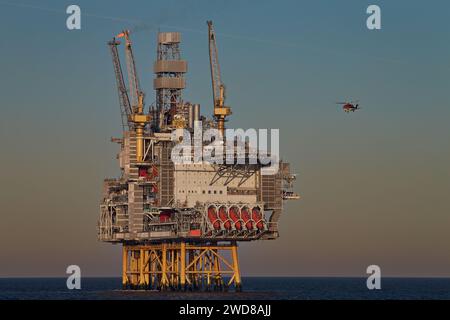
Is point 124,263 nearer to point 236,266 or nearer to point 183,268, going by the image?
point 183,268

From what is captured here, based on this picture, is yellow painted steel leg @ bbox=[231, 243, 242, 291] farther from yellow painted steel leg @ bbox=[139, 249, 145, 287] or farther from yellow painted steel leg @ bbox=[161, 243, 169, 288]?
yellow painted steel leg @ bbox=[139, 249, 145, 287]

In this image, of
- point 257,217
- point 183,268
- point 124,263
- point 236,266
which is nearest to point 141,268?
point 124,263

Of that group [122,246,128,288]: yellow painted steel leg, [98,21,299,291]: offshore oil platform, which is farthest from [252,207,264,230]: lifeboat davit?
[122,246,128,288]: yellow painted steel leg

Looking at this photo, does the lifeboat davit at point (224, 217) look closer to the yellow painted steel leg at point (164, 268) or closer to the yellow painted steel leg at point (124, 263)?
the yellow painted steel leg at point (164, 268)

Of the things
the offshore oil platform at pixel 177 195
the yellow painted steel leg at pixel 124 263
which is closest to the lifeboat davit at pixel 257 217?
the offshore oil platform at pixel 177 195

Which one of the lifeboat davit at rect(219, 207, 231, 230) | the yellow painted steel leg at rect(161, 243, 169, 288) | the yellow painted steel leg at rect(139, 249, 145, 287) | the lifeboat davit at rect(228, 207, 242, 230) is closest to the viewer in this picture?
the lifeboat davit at rect(219, 207, 231, 230)

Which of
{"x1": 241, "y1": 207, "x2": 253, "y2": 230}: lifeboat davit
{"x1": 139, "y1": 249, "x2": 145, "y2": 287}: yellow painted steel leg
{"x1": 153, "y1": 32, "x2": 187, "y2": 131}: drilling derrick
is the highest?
{"x1": 153, "y1": 32, "x2": 187, "y2": 131}: drilling derrick
